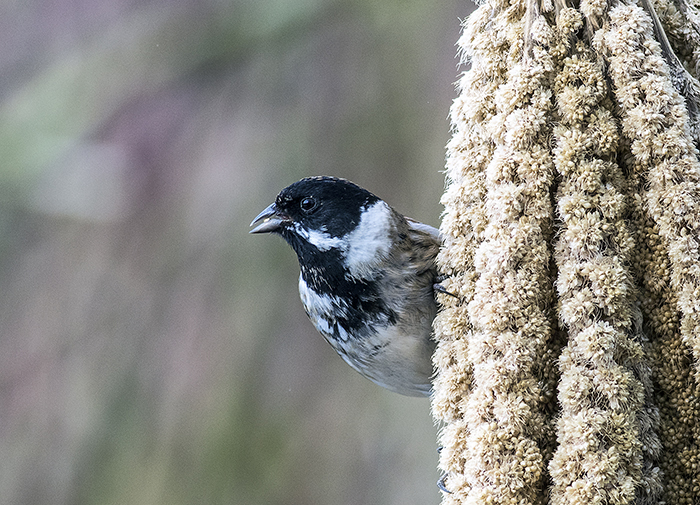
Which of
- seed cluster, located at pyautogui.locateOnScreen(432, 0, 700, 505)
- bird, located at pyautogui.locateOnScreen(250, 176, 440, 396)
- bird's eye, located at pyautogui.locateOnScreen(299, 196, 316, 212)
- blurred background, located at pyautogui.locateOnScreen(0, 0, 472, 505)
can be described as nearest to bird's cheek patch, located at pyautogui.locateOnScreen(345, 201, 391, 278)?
bird, located at pyautogui.locateOnScreen(250, 176, 440, 396)

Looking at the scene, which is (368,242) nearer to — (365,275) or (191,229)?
(365,275)

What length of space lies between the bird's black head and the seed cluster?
561mm

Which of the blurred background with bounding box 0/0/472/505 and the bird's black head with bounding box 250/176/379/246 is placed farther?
the blurred background with bounding box 0/0/472/505

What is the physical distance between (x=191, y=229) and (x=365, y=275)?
116 cm

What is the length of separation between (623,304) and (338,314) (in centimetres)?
72

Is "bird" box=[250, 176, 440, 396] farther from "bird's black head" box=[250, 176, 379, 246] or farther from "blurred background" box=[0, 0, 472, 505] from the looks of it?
"blurred background" box=[0, 0, 472, 505]

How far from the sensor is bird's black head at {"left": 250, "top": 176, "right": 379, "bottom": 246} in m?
1.58

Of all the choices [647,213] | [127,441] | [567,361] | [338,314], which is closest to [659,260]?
[647,213]

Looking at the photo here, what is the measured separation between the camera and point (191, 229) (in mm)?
2506

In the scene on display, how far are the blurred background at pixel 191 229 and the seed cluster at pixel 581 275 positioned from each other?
1.43m

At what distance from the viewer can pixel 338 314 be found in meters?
1.54

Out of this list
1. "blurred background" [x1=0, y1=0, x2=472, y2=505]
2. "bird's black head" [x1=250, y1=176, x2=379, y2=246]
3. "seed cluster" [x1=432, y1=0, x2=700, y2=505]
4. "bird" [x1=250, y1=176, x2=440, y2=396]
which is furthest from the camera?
"blurred background" [x1=0, y1=0, x2=472, y2=505]

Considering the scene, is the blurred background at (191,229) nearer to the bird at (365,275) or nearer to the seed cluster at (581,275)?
the bird at (365,275)

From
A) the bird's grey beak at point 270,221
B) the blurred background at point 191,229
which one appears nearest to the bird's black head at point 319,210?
the bird's grey beak at point 270,221
